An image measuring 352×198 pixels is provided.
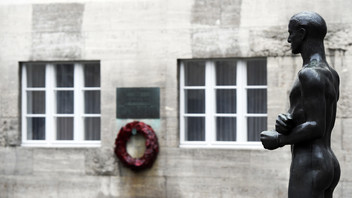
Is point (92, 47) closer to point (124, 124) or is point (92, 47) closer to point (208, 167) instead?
point (124, 124)

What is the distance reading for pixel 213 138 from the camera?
1548 centimetres

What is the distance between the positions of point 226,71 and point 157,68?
1122 millimetres

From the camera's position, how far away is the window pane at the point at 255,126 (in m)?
15.3

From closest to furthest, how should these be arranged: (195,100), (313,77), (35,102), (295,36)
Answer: (313,77)
(295,36)
(195,100)
(35,102)

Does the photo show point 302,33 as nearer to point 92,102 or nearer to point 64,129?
point 92,102

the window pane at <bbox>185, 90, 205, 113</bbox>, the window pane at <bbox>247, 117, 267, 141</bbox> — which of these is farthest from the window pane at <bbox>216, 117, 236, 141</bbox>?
the window pane at <bbox>185, 90, 205, 113</bbox>

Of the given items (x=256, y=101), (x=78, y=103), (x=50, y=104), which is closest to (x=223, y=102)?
(x=256, y=101)

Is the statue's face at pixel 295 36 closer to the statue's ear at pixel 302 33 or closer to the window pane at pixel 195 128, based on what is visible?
the statue's ear at pixel 302 33

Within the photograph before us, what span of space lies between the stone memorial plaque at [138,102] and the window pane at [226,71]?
3.45ft

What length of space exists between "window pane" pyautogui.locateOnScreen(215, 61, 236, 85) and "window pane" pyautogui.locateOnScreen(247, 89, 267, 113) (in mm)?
338

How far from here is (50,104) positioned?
1622 centimetres

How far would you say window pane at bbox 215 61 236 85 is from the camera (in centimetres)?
1538

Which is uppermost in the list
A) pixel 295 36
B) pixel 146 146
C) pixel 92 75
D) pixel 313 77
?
pixel 295 36

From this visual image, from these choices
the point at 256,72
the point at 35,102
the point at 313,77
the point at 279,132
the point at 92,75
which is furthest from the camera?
the point at 35,102
